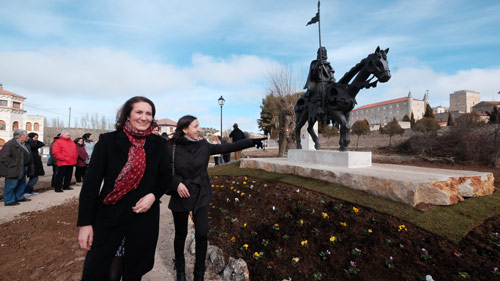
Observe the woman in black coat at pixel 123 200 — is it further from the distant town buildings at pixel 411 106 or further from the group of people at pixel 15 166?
the distant town buildings at pixel 411 106

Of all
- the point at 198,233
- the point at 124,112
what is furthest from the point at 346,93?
the point at 124,112

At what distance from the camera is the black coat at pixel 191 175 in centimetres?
267

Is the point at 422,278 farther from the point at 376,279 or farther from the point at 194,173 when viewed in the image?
the point at 194,173

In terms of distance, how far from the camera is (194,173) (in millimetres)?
2777

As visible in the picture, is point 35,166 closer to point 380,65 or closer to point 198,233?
point 198,233

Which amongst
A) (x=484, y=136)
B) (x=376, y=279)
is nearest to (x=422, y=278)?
(x=376, y=279)

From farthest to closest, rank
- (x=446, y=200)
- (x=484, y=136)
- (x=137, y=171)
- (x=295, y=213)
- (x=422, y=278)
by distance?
1. (x=484, y=136)
2. (x=295, y=213)
3. (x=446, y=200)
4. (x=422, y=278)
5. (x=137, y=171)

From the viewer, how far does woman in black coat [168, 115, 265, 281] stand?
266 centimetres

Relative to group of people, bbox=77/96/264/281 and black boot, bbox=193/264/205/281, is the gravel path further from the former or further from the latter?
group of people, bbox=77/96/264/281

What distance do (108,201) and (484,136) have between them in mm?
19496

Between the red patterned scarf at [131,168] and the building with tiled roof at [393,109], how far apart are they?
8239cm

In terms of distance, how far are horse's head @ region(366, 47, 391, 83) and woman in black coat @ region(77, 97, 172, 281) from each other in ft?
17.6

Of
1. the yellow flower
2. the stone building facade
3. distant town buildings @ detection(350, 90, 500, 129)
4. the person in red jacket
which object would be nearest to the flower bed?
the yellow flower

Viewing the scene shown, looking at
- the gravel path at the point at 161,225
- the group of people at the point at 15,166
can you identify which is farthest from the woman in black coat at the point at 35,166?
the group of people at the point at 15,166
